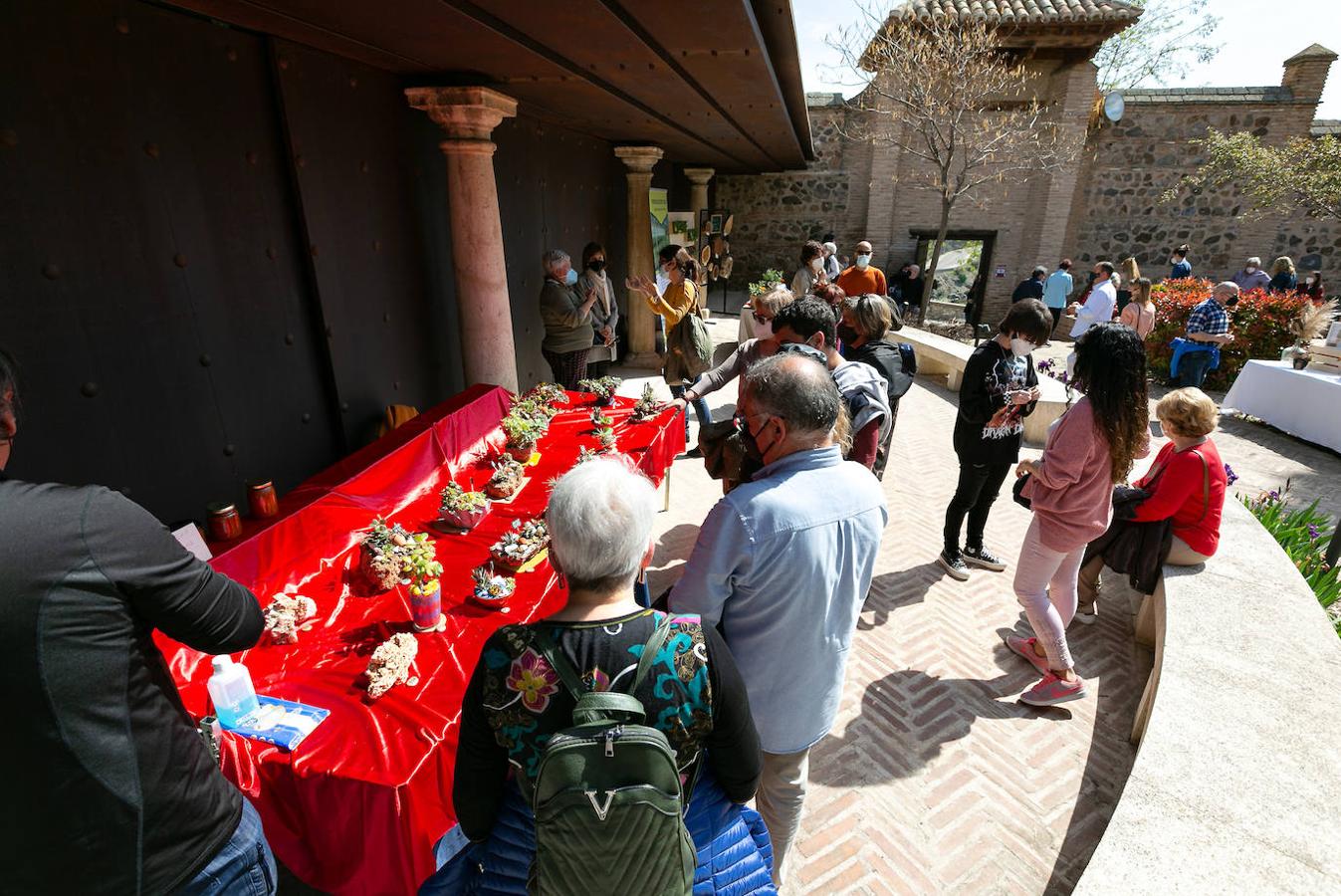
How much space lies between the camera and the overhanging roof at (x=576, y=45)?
312 centimetres

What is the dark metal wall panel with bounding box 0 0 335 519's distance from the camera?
2.68 m

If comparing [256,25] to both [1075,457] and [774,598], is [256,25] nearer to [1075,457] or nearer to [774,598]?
[774,598]

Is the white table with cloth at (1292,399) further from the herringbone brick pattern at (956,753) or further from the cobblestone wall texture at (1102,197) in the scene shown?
the cobblestone wall texture at (1102,197)

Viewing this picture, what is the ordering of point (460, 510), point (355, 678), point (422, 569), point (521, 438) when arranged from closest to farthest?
point (355, 678) < point (422, 569) < point (460, 510) < point (521, 438)

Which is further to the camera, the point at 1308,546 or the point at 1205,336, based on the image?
the point at 1205,336

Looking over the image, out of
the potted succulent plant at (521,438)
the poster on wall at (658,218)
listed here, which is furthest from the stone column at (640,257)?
the potted succulent plant at (521,438)

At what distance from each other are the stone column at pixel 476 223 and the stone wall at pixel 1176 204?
49.2ft

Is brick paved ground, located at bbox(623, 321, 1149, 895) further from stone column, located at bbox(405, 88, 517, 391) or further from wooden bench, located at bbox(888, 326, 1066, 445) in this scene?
wooden bench, located at bbox(888, 326, 1066, 445)

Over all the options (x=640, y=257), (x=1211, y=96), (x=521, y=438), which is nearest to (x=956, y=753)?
(x=521, y=438)

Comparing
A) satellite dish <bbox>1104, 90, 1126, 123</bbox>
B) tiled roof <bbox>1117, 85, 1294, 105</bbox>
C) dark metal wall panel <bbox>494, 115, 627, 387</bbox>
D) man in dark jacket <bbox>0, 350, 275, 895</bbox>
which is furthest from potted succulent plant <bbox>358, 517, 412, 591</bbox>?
tiled roof <bbox>1117, 85, 1294, 105</bbox>

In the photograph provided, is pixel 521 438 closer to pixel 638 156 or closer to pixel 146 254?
pixel 146 254

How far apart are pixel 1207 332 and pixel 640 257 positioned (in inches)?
315

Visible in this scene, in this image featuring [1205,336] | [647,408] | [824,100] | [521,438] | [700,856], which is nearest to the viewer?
[700,856]

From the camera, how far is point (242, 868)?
1.60 m
